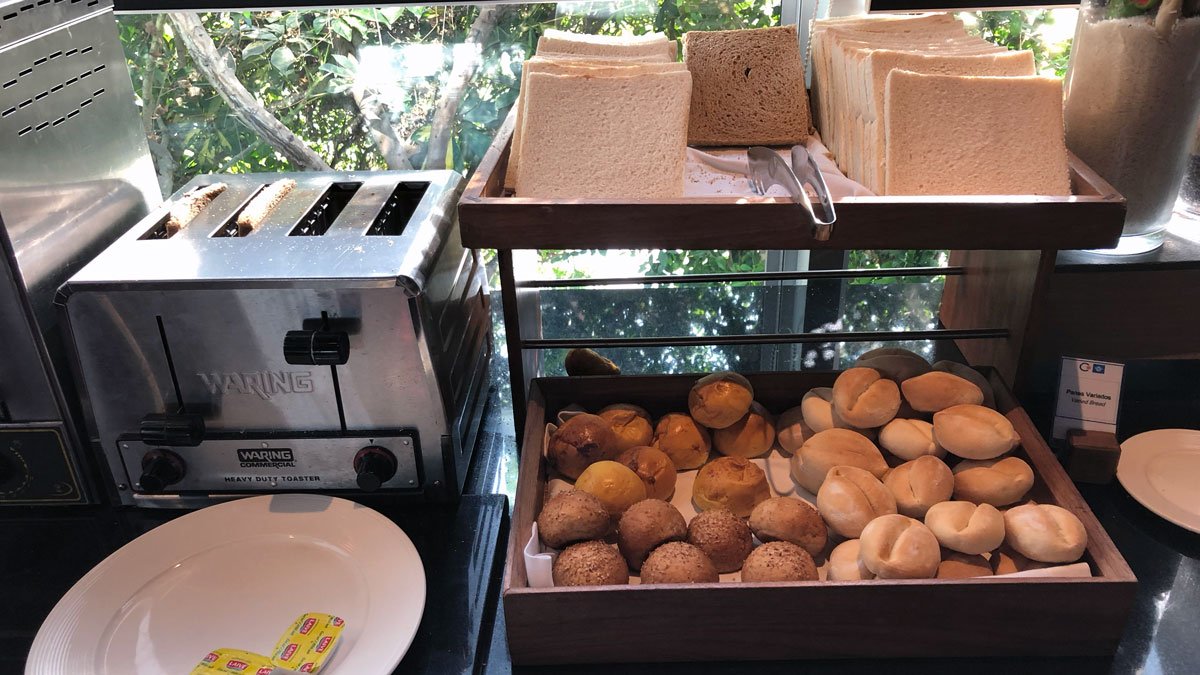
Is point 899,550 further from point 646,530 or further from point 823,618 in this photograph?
point 646,530

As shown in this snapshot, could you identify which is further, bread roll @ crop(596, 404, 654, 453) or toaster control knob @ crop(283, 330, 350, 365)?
bread roll @ crop(596, 404, 654, 453)

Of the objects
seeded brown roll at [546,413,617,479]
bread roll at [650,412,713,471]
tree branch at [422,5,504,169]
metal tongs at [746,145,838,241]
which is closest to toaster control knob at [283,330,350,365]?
seeded brown roll at [546,413,617,479]

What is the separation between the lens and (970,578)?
0.80m

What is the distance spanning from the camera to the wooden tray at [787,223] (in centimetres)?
89

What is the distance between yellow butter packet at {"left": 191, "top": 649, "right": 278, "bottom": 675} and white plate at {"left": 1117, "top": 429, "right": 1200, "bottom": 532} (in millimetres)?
974

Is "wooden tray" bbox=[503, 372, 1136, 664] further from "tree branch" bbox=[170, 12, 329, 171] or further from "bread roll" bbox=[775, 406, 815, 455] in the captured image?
"tree branch" bbox=[170, 12, 329, 171]

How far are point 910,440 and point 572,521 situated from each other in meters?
0.39

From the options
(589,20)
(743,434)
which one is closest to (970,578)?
(743,434)

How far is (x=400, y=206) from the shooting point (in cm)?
121

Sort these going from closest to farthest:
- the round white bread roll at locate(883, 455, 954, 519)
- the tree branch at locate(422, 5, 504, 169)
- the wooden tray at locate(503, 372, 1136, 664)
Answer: the wooden tray at locate(503, 372, 1136, 664) < the round white bread roll at locate(883, 455, 954, 519) < the tree branch at locate(422, 5, 504, 169)

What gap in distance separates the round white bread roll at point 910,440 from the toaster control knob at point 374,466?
56cm

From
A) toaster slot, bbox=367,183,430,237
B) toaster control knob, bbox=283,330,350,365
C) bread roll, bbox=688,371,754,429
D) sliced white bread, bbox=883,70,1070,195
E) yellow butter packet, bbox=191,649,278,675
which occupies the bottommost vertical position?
yellow butter packet, bbox=191,649,278,675

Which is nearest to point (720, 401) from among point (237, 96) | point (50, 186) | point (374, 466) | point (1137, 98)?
point (374, 466)

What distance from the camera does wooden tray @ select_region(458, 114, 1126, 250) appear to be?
2.93 ft
